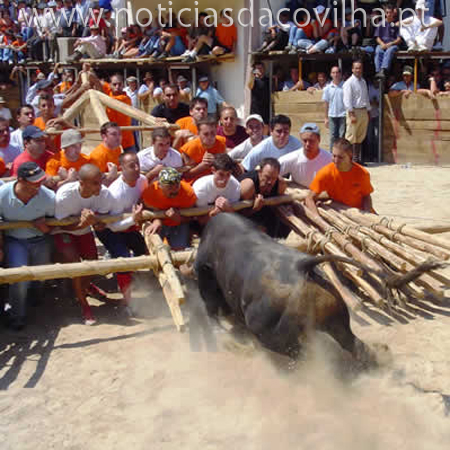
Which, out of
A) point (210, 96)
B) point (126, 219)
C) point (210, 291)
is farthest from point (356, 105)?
point (210, 291)

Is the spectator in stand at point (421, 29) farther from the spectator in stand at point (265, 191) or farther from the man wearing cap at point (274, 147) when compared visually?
the spectator in stand at point (265, 191)

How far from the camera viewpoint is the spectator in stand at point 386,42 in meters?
11.6

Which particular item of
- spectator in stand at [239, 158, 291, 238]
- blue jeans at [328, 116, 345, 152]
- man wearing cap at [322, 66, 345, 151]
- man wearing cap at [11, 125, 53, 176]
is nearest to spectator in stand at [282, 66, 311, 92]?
man wearing cap at [322, 66, 345, 151]

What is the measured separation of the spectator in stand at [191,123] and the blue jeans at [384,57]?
562cm

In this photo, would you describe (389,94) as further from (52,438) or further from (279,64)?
(52,438)

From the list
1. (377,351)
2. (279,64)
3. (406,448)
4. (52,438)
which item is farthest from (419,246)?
(279,64)

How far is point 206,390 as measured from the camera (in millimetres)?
3750

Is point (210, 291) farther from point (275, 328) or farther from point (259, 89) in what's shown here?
point (259, 89)

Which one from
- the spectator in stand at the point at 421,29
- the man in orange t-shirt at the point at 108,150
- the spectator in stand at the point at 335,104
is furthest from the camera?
the spectator in stand at the point at 335,104

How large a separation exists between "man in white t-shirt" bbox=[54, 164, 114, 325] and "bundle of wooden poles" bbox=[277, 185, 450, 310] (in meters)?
1.69

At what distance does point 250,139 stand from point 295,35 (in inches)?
263

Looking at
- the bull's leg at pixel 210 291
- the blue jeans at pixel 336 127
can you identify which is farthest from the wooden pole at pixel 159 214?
the blue jeans at pixel 336 127

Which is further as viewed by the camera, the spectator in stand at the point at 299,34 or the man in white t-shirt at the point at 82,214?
the spectator in stand at the point at 299,34

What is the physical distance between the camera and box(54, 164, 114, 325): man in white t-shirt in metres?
5.09
